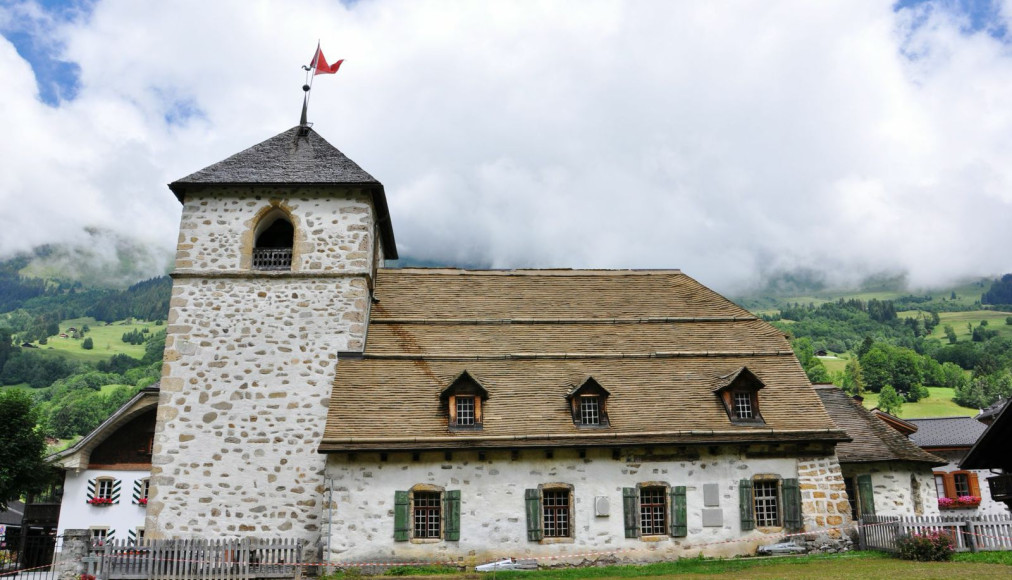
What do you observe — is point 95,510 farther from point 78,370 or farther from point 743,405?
point 78,370

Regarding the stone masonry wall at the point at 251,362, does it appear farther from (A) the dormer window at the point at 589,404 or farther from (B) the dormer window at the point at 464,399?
(A) the dormer window at the point at 589,404

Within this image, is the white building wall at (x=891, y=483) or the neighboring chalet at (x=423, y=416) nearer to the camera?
the neighboring chalet at (x=423, y=416)

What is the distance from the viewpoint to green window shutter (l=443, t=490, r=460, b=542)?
1983 cm

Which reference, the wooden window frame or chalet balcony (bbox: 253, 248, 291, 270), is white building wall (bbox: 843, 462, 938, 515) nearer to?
chalet balcony (bbox: 253, 248, 291, 270)

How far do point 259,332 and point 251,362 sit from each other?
95cm

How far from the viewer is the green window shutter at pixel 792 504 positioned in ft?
68.0

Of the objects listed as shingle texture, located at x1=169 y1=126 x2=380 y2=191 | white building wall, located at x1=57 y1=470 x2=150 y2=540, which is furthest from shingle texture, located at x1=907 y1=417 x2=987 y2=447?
white building wall, located at x1=57 y1=470 x2=150 y2=540

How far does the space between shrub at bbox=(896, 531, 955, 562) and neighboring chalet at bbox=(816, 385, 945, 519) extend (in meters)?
5.49

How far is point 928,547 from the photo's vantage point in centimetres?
1797

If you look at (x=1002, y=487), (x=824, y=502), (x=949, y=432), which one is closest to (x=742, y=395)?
(x=824, y=502)

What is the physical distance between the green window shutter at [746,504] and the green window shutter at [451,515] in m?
8.07

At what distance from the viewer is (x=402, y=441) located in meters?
20.0

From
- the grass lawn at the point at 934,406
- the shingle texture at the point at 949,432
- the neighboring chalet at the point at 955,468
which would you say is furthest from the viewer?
the grass lawn at the point at 934,406

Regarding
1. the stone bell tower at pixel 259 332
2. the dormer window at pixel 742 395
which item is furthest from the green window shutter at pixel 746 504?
the stone bell tower at pixel 259 332
